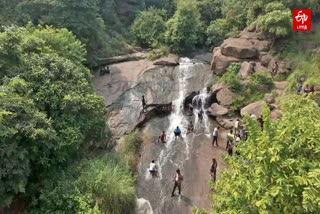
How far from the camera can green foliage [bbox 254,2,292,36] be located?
20422 millimetres

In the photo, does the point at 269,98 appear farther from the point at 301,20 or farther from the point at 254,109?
the point at 301,20

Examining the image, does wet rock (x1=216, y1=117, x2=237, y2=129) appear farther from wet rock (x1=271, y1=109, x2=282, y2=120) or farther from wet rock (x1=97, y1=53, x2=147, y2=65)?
wet rock (x1=97, y1=53, x2=147, y2=65)

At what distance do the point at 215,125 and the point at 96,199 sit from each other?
33.3 feet

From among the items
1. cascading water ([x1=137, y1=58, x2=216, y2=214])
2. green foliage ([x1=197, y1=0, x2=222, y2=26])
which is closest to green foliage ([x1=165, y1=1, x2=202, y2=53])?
green foliage ([x1=197, y1=0, x2=222, y2=26])

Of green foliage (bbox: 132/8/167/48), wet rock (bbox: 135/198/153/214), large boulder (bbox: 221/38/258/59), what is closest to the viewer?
wet rock (bbox: 135/198/153/214)

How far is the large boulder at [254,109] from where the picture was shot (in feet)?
53.5

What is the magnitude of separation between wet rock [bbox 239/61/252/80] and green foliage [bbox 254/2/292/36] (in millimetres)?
3511

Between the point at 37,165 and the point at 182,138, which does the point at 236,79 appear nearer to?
the point at 182,138

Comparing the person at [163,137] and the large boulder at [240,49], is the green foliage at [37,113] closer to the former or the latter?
the person at [163,137]

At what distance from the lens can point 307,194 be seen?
3963mm

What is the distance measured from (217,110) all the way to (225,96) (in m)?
1.48

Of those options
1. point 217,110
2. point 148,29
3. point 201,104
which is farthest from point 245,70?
point 148,29

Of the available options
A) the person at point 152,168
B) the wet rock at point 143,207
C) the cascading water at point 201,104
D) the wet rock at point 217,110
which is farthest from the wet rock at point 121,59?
the wet rock at point 143,207

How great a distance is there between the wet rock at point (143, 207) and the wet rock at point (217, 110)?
348 inches
